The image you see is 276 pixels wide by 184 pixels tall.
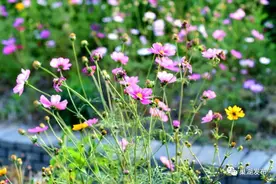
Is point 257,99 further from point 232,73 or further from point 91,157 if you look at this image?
point 91,157

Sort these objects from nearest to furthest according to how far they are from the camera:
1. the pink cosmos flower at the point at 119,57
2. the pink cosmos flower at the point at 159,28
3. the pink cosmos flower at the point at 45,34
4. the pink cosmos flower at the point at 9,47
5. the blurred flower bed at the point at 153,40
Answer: the pink cosmos flower at the point at 119,57 < the blurred flower bed at the point at 153,40 < the pink cosmos flower at the point at 159,28 < the pink cosmos flower at the point at 9,47 < the pink cosmos flower at the point at 45,34

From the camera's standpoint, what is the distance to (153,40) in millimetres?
4355

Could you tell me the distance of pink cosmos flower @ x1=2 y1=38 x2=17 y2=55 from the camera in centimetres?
418

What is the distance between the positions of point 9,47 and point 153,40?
100 centimetres

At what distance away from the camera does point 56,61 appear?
6.84 ft

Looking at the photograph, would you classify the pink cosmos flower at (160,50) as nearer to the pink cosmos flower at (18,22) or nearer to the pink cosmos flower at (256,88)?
the pink cosmos flower at (256,88)

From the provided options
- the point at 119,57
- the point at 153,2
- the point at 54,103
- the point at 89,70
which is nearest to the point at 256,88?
the point at 153,2

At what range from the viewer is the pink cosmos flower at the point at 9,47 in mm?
4184

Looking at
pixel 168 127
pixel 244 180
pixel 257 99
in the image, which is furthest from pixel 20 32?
pixel 244 180

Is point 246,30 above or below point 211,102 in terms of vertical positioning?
above

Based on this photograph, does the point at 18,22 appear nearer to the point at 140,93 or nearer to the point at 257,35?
the point at 257,35

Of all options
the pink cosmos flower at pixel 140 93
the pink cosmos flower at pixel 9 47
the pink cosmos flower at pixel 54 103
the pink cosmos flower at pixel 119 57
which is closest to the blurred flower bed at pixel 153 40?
the pink cosmos flower at pixel 9 47

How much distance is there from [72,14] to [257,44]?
1347mm

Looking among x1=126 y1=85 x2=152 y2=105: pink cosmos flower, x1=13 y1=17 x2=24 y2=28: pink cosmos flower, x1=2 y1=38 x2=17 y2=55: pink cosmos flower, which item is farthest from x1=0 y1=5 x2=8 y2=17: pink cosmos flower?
x1=126 y1=85 x2=152 y2=105: pink cosmos flower
